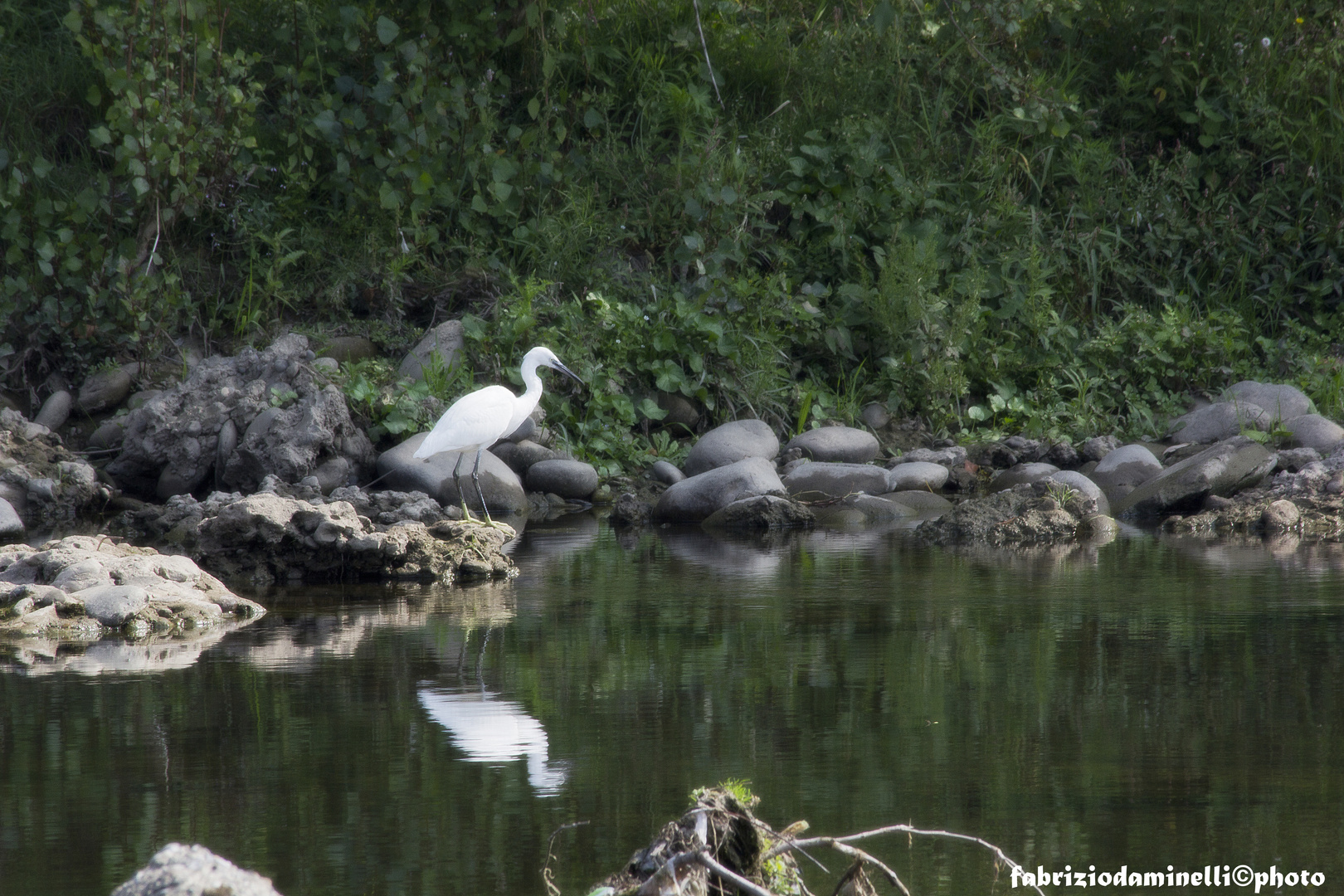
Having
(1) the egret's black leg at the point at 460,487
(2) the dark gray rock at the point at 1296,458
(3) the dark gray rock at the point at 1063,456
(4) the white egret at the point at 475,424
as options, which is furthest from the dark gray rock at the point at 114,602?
(2) the dark gray rock at the point at 1296,458

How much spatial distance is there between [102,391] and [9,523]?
2.71 metres

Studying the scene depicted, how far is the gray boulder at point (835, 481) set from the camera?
384 inches

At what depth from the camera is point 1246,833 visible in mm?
2881

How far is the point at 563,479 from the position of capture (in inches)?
401

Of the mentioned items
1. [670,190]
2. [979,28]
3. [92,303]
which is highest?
[979,28]

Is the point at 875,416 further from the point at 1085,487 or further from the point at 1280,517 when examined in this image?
the point at 1280,517

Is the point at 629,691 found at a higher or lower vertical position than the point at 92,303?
lower

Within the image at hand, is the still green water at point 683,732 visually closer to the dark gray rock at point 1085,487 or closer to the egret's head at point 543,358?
the dark gray rock at point 1085,487

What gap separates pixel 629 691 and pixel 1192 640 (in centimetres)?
205

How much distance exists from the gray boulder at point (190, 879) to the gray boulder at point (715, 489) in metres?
7.19

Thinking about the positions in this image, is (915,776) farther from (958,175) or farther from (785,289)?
(958,175)

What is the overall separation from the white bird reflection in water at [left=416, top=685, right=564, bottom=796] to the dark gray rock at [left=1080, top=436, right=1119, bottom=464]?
7099mm

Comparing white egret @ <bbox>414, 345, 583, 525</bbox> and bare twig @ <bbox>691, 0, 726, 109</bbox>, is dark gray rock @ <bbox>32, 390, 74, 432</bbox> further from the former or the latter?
bare twig @ <bbox>691, 0, 726, 109</bbox>

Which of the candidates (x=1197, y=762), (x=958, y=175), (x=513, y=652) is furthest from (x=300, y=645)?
(x=958, y=175)
